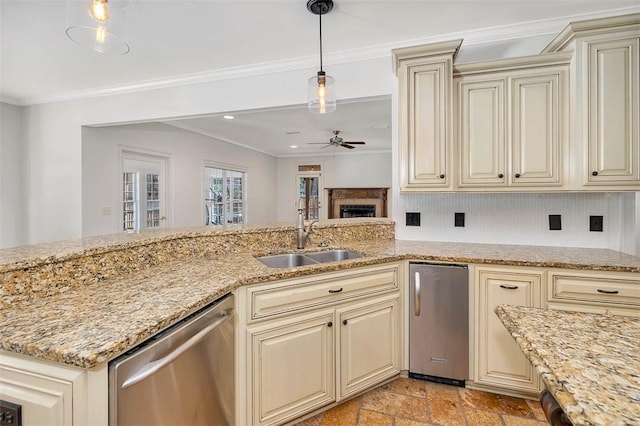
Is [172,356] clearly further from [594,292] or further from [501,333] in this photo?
[594,292]

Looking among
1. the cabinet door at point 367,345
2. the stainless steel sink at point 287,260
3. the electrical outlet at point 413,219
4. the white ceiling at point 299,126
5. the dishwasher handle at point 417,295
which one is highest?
the white ceiling at point 299,126

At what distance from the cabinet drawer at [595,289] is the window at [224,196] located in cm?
562

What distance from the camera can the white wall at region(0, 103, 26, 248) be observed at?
411 cm

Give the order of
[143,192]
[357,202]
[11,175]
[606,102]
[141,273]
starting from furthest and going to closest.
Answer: [357,202]
[143,192]
[11,175]
[606,102]
[141,273]

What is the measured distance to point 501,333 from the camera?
6.65ft

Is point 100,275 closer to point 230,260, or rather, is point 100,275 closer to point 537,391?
point 230,260

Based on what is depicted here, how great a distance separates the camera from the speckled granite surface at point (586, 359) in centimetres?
58

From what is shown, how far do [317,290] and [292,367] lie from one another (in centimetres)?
43

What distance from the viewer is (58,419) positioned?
2.83 ft

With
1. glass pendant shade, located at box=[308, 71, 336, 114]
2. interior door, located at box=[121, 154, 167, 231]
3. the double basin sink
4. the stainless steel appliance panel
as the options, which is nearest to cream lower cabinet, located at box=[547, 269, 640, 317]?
the stainless steel appliance panel

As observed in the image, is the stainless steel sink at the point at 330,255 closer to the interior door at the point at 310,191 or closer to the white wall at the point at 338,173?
the white wall at the point at 338,173

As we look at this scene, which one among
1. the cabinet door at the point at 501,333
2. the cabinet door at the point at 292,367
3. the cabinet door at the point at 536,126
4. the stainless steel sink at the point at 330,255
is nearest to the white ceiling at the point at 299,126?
the cabinet door at the point at 536,126

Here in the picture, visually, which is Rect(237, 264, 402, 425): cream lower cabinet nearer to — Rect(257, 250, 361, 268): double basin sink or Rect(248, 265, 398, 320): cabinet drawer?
Rect(248, 265, 398, 320): cabinet drawer

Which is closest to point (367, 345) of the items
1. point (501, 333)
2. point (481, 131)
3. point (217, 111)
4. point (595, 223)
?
point (501, 333)
